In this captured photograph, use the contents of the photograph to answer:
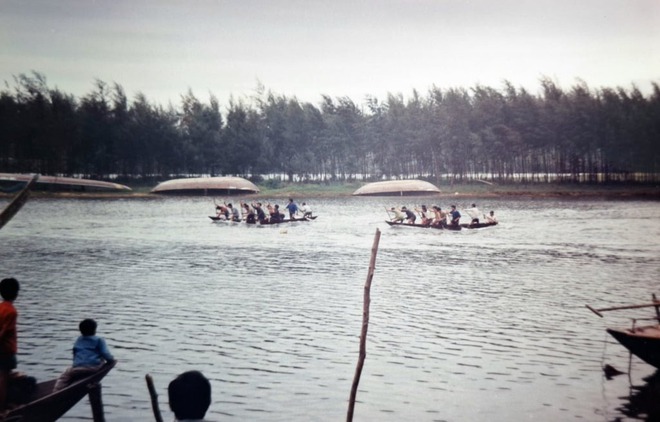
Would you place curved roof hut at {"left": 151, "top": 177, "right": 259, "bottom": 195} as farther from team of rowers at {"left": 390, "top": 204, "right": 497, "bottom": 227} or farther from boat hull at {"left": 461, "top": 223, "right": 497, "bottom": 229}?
boat hull at {"left": 461, "top": 223, "right": 497, "bottom": 229}

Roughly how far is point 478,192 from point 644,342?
12.5 m

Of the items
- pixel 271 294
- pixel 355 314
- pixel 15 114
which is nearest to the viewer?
pixel 355 314

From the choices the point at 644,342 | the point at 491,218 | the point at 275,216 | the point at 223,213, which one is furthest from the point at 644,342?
the point at 223,213

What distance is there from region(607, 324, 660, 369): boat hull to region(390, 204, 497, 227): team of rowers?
1323cm

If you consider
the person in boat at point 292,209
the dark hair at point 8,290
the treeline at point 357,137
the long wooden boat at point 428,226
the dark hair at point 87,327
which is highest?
the treeline at point 357,137

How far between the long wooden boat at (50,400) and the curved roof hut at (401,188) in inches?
486

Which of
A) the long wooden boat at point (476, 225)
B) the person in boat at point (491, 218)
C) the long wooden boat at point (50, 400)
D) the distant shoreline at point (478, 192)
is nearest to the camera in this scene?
the long wooden boat at point (50, 400)

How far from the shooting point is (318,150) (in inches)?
951

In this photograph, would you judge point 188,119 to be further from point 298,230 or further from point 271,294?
point 271,294

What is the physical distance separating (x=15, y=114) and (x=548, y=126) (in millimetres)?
13272

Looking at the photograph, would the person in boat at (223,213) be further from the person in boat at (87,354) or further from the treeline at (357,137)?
the person in boat at (87,354)

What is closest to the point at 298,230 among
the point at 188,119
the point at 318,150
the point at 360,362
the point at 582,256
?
the point at 318,150

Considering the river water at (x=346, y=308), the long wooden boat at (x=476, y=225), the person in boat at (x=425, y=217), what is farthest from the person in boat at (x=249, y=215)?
the long wooden boat at (x=476, y=225)

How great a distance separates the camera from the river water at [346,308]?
6695 mm
